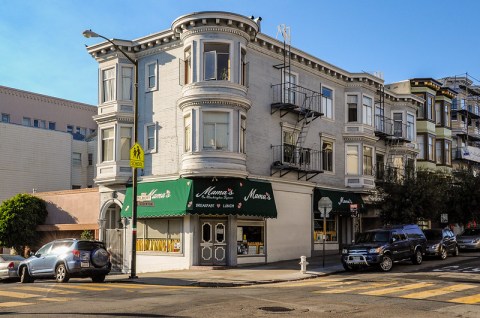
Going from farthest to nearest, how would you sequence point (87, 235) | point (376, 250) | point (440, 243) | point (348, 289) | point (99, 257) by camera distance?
point (87, 235)
point (440, 243)
point (376, 250)
point (99, 257)
point (348, 289)

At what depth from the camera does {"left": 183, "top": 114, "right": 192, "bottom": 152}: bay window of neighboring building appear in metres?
27.9

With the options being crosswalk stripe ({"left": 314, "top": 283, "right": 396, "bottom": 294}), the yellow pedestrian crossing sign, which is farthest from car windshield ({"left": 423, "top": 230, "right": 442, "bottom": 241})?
the yellow pedestrian crossing sign

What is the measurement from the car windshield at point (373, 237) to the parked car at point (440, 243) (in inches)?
205

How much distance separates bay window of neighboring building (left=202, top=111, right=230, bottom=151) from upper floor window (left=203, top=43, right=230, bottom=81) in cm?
180

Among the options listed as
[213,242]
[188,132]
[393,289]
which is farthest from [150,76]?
[393,289]

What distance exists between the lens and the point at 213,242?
92.1ft

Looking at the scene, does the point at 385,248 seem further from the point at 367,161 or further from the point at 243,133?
the point at 367,161

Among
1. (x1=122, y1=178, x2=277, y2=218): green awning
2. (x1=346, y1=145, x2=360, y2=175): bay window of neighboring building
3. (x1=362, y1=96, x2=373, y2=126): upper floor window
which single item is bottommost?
(x1=122, y1=178, x2=277, y2=218): green awning

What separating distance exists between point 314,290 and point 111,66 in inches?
764

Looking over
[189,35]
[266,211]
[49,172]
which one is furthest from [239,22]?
[49,172]

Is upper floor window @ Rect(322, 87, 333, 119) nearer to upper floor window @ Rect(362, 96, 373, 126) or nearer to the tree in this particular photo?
upper floor window @ Rect(362, 96, 373, 126)

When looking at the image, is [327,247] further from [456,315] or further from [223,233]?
[456,315]

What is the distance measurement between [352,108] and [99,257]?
20882 millimetres

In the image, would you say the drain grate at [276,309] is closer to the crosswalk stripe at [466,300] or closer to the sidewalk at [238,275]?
the crosswalk stripe at [466,300]
